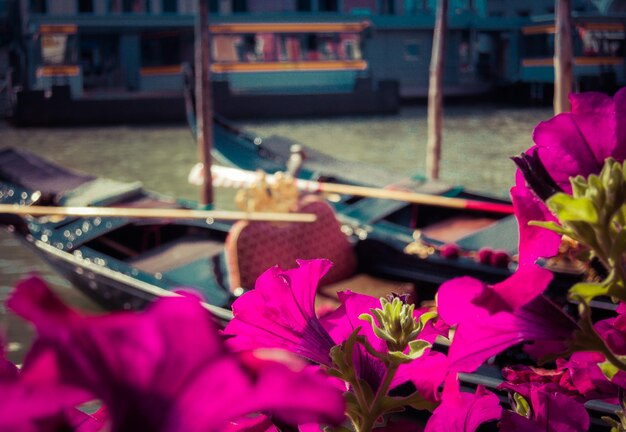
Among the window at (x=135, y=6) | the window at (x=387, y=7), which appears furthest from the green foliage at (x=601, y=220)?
the window at (x=387, y=7)

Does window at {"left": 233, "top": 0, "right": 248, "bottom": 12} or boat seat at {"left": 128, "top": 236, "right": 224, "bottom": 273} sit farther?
window at {"left": 233, "top": 0, "right": 248, "bottom": 12}

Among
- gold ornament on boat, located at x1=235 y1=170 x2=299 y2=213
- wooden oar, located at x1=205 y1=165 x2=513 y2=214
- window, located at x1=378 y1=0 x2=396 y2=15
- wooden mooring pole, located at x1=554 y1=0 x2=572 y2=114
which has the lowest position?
wooden oar, located at x1=205 y1=165 x2=513 y2=214

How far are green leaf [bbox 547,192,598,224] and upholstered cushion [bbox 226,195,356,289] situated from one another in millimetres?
3220

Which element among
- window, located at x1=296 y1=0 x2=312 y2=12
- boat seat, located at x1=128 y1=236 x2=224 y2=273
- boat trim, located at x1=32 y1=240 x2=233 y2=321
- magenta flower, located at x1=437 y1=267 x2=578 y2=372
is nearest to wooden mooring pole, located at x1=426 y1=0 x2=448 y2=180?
boat seat, located at x1=128 y1=236 x2=224 y2=273

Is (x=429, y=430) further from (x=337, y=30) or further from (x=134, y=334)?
(x=337, y=30)

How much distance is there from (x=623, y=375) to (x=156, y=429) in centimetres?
29

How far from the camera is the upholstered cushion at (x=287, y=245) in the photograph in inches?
145

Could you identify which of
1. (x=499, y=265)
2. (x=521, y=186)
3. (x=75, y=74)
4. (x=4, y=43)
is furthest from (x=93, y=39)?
(x=521, y=186)

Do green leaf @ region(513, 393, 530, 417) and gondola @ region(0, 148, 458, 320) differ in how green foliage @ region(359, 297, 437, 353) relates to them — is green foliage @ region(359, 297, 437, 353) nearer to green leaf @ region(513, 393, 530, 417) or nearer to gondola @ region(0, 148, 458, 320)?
green leaf @ region(513, 393, 530, 417)

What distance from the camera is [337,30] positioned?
21422 millimetres

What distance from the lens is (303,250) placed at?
13.1 feet

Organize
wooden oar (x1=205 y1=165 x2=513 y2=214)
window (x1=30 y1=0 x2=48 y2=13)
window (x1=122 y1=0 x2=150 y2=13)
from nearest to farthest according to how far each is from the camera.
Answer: wooden oar (x1=205 y1=165 x2=513 y2=214) → window (x1=30 y1=0 x2=48 y2=13) → window (x1=122 y1=0 x2=150 y2=13)

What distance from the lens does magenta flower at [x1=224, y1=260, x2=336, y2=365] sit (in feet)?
1.51

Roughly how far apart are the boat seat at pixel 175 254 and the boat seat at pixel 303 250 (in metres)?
0.72
